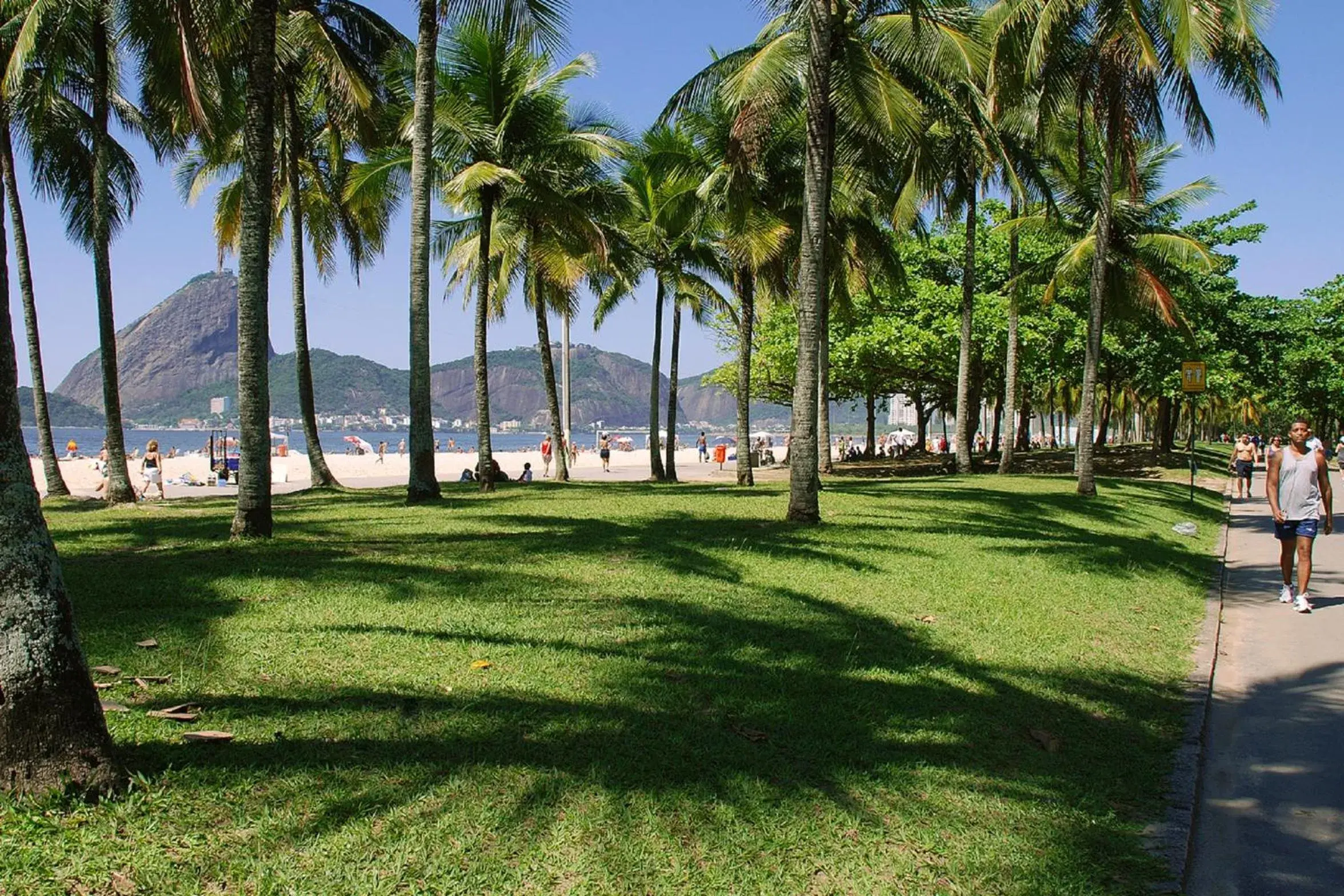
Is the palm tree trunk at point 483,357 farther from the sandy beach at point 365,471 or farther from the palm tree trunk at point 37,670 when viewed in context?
the palm tree trunk at point 37,670

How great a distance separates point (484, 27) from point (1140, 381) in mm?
26254

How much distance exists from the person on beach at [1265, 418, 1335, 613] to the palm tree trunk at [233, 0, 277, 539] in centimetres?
975

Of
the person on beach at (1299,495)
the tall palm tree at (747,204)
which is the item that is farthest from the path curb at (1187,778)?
the tall palm tree at (747,204)

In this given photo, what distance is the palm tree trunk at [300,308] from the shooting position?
16.6 m

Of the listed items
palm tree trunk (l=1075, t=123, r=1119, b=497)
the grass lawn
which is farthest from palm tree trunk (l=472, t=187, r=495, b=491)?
palm tree trunk (l=1075, t=123, r=1119, b=497)

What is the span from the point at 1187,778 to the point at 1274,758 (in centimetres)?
91

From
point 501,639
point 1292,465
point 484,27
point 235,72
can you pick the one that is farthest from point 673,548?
point 235,72

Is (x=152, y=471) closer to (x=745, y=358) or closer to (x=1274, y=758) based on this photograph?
(x=745, y=358)

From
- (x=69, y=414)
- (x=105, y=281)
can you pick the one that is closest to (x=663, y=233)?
(x=105, y=281)

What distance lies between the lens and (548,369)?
75.3 ft

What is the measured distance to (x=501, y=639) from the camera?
5699 millimetres

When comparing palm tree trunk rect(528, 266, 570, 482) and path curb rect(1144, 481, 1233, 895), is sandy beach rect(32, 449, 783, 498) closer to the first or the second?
palm tree trunk rect(528, 266, 570, 482)

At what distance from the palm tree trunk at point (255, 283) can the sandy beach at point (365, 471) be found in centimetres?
1079

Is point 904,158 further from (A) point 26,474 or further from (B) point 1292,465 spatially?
(A) point 26,474
